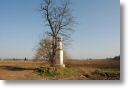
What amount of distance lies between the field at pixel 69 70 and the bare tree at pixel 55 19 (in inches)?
3.9

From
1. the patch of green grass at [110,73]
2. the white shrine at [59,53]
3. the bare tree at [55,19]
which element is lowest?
the patch of green grass at [110,73]

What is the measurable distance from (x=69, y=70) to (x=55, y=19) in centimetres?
30

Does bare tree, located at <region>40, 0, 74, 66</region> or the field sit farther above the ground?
bare tree, located at <region>40, 0, 74, 66</region>

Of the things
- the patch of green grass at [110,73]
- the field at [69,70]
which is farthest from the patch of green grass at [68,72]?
the patch of green grass at [110,73]

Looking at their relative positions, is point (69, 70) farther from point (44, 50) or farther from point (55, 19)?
point (55, 19)

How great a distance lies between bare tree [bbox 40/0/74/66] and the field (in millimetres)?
98

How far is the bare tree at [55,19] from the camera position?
6.54 feet

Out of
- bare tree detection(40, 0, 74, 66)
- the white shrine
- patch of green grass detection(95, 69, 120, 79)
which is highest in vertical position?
bare tree detection(40, 0, 74, 66)

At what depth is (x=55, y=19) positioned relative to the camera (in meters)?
2.01

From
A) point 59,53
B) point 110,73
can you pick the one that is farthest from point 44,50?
point 110,73

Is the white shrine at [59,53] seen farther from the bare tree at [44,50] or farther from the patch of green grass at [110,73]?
the patch of green grass at [110,73]

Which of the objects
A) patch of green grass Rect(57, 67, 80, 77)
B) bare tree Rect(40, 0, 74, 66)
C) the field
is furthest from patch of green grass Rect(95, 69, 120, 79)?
bare tree Rect(40, 0, 74, 66)

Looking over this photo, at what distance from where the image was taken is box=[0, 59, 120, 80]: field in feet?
6.43

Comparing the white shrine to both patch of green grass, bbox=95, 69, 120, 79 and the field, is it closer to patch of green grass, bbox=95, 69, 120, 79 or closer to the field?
the field
